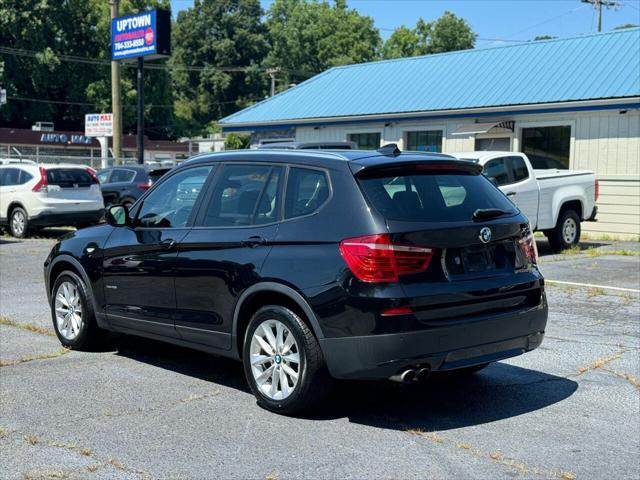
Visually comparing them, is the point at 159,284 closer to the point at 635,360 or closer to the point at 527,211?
the point at 635,360

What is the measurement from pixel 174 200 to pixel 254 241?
1227 millimetres

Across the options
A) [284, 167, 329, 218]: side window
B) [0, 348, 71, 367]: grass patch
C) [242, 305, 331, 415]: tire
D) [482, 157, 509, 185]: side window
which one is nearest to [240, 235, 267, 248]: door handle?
[284, 167, 329, 218]: side window

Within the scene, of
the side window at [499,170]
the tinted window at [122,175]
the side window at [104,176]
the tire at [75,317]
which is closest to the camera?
the tire at [75,317]

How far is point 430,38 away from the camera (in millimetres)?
89500

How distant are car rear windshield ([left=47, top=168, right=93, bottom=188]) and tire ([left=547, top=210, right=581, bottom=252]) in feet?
34.4

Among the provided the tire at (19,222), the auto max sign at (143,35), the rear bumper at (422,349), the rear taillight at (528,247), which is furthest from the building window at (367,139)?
the rear bumper at (422,349)

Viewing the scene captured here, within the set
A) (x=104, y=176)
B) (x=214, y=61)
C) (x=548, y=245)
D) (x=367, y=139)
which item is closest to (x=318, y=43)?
(x=214, y=61)

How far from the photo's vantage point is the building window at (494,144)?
22.6 metres

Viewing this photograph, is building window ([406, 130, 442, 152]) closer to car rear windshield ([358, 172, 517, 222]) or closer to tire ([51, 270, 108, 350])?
tire ([51, 270, 108, 350])

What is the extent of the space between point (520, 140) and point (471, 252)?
17559 millimetres

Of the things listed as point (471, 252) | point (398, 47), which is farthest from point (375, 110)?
point (398, 47)

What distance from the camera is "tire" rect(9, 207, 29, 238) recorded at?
1912 cm

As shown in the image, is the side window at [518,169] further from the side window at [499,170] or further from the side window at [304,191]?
the side window at [304,191]

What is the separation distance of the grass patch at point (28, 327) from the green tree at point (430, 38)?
81320 millimetres
